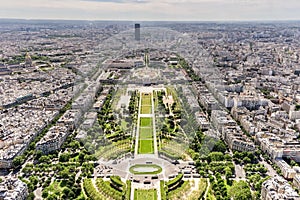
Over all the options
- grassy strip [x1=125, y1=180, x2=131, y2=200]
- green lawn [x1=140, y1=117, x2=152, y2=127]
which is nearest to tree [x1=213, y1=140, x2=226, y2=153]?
green lawn [x1=140, y1=117, x2=152, y2=127]

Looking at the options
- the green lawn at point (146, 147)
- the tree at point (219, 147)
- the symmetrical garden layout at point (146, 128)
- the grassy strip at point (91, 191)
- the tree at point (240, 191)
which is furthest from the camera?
the symmetrical garden layout at point (146, 128)

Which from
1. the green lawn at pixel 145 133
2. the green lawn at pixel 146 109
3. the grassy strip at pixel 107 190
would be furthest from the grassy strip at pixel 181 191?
the green lawn at pixel 146 109

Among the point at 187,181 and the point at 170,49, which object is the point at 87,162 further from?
the point at 170,49

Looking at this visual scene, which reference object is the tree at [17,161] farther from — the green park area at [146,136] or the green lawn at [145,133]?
the green lawn at [145,133]

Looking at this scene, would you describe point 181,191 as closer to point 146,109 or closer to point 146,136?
point 146,136

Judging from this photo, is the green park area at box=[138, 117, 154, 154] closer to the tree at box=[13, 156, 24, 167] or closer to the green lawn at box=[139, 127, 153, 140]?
the green lawn at box=[139, 127, 153, 140]

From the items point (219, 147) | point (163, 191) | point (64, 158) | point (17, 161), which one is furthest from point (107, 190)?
point (219, 147)
